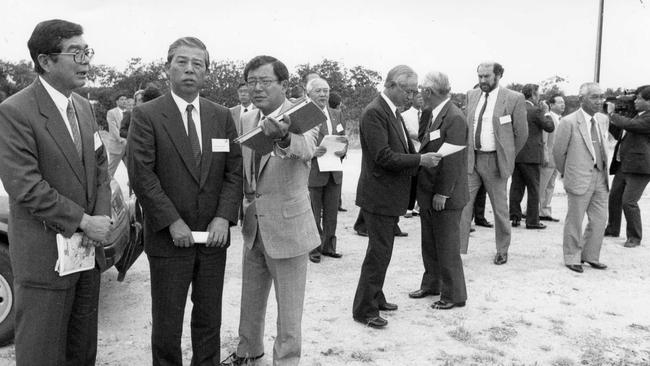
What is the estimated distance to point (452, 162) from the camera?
521 cm

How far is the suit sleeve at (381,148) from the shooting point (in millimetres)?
4477

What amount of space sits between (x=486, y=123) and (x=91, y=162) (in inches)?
187

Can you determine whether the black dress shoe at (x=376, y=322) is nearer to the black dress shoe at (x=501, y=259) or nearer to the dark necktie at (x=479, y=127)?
the black dress shoe at (x=501, y=259)

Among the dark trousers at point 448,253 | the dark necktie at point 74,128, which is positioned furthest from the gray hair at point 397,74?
the dark necktie at point 74,128

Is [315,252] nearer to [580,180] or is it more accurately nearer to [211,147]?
[580,180]

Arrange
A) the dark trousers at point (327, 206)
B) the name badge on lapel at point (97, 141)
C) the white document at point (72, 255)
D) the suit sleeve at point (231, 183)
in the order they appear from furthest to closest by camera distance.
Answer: the dark trousers at point (327, 206) < the suit sleeve at point (231, 183) < the name badge on lapel at point (97, 141) < the white document at point (72, 255)

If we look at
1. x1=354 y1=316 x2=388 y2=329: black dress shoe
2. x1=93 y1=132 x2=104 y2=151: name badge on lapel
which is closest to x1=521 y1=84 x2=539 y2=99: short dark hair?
x1=354 y1=316 x2=388 y2=329: black dress shoe

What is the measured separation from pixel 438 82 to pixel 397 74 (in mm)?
772

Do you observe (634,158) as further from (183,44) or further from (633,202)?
(183,44)

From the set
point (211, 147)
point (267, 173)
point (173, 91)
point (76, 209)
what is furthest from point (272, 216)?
point (76, 209)

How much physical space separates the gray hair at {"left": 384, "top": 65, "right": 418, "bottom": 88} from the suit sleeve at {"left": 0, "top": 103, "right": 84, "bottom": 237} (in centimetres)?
274

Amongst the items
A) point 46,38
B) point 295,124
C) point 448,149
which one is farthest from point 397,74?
point 46,38

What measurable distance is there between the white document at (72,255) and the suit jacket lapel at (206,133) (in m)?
0.70

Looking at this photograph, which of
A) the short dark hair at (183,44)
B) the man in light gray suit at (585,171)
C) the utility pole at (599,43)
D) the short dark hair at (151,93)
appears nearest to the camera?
the short dark hair at (183,44)
